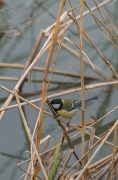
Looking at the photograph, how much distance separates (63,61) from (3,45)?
1.68ft

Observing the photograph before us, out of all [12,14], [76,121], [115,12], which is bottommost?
[76,121]

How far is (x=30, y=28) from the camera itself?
11.1ft

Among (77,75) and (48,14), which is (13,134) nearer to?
(77,75)

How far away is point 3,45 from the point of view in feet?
10.5

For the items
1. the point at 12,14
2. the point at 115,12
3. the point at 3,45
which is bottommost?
the point at 115,12

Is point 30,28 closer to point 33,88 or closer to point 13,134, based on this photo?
point 33,88

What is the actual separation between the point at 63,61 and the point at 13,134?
81cm

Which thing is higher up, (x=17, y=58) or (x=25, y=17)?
(x=25, y=17)

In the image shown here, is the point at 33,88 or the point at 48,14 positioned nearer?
the point at 33,88

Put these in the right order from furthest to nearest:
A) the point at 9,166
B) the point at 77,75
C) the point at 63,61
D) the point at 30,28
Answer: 1. the point at 30,28
2. the point at 63,61
3. the point at 77,75
4. the point at 9,166

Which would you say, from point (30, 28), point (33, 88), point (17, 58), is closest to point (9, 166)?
point (33, 88)

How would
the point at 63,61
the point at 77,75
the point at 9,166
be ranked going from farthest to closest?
1. the point at 63,61
2. the point at 77,75
3. the point at 9,166

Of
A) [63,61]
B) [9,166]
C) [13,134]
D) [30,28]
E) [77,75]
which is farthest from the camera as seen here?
[30,28]

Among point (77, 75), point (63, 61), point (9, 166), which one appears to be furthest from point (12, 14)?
point (9, 166)
